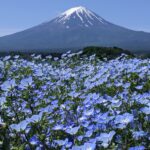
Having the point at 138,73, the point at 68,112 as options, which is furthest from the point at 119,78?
the point at 68,112

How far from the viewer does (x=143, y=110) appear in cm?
431

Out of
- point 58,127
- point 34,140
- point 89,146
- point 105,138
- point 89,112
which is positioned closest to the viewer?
point 89,146

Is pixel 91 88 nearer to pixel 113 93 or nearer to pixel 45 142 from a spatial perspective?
pixel 113 93

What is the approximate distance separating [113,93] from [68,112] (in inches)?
54.8

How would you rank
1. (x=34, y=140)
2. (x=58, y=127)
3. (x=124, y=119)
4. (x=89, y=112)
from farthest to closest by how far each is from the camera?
(x=89, y=112) < (x=58, y=127) < (x=124, y=119) < (x=34, y=140)

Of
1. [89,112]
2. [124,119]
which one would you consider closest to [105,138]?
[124,119]

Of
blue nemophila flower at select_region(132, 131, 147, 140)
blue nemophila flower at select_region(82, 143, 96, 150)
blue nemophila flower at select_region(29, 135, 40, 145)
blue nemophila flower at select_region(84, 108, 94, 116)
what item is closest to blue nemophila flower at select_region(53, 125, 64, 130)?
blue nemophila flower at select_region(84, 108, 94, 116)

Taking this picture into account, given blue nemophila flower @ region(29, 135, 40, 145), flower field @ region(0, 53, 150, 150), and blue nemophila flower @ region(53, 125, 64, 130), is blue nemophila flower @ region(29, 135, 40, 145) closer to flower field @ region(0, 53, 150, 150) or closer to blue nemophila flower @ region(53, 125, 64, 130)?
flower field @ region(0, 53, 150, 150)

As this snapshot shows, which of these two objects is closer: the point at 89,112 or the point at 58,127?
the point at 58,127

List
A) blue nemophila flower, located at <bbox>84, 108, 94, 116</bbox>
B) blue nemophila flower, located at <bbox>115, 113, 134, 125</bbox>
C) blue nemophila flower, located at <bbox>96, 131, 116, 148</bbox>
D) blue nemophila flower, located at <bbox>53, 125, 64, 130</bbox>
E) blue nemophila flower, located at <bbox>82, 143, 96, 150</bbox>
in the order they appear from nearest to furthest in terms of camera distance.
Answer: blue nemophila flower, located at <bbox>82, 143, 96, 150</bbox> < blue nemophila flower, located at <bbox>96, 131, 116, 148</bbox> < blue nemophila flower, located at <bbox>115, 113, 134, 125</bbox> < blue nemophila flower, located at <bbox>53, 125, 64, 130</bbox> < blue nemophila flower, located at <bbox>84, 108, 94, 116</bbox>

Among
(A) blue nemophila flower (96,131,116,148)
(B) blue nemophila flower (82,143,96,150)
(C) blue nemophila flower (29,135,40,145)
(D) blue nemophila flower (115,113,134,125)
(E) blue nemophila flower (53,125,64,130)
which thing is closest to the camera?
(B) blue nemophila flower (82,143,96,150)

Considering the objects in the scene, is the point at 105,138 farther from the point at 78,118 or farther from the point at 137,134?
the point at 78,118

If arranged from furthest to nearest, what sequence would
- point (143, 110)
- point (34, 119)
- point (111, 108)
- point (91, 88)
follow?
point (91, 88), point (111, 108), point (143, 110), point (34, 119)

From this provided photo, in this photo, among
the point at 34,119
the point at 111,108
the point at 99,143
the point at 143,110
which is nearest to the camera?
the point at 99,143
